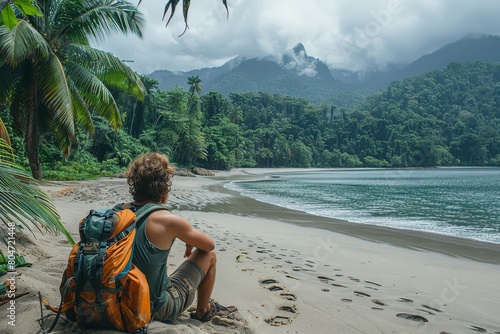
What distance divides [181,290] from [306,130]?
109491 millimetres

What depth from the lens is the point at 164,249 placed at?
89.4 inches

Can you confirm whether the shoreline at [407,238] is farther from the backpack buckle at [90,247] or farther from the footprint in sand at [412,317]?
the backpack buckle at [90,247]

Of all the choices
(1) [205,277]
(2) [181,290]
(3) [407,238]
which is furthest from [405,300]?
(3) [407,238]

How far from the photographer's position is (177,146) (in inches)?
2000

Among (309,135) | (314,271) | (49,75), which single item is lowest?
(314,271)

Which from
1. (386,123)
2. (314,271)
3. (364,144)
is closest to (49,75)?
(314,271)

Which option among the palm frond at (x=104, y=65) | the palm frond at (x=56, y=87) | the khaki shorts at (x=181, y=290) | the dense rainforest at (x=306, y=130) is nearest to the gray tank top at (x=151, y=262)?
the khaki shorts at (x=181, y=290)

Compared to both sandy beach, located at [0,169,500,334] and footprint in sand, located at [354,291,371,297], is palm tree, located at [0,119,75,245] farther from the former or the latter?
footprint in sand, located at [354,291,371,297]

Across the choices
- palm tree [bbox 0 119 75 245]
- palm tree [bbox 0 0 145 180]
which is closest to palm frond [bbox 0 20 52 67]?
palm tree [bbox 0 0 145 180]

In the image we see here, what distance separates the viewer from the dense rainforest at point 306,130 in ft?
157

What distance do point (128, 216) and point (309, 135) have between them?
108m

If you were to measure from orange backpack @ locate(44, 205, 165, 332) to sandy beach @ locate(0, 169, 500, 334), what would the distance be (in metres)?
0.18

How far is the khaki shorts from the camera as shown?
2459 millimetres

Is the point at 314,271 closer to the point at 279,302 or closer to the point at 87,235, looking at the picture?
the point at 279,302
